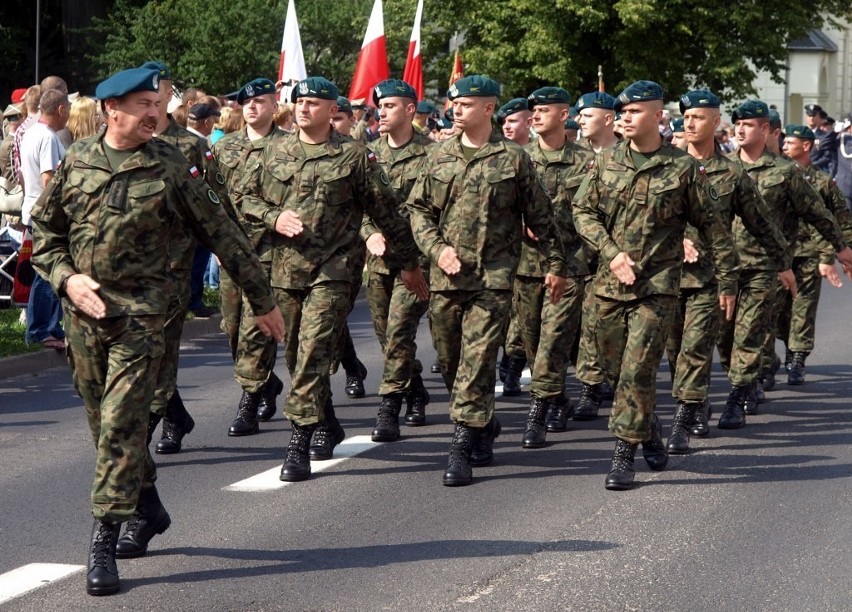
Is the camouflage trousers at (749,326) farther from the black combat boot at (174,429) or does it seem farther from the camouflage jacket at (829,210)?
the black combat boot at (174,429)

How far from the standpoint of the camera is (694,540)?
7.05 metres

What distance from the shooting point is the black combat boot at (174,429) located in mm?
9109

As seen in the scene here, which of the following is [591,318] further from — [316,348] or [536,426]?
[316,348]

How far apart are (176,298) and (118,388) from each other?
1.39 metres

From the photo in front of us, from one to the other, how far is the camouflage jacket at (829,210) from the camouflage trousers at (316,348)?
15.0 feet

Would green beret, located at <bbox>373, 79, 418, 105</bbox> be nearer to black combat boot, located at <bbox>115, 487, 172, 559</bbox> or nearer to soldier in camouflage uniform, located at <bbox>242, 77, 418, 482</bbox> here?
soldier in camouflage uniform, located at <bbox>242, 77, 418, 482</bbox>

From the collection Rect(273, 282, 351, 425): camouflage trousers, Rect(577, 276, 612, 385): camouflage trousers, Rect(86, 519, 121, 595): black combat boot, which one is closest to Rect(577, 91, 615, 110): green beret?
Rect(577, 276, 612, 385): camouflage trousers

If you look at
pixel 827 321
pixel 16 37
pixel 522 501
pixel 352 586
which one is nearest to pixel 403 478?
pixel 522 501

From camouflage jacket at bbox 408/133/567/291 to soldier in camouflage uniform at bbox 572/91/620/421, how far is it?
69 cm

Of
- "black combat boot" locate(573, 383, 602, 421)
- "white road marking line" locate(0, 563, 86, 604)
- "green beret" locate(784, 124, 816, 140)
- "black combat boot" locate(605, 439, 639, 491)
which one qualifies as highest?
"green beret" locate(784, 124, 816, 140)

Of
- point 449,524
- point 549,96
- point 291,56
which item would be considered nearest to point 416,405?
point 549,96

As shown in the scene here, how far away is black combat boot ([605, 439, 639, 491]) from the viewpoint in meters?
8.13

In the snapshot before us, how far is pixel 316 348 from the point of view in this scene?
8.28 m

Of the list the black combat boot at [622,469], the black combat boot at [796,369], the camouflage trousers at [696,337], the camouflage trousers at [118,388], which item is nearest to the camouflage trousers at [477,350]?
the black combat boot at [622,469]
